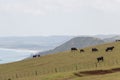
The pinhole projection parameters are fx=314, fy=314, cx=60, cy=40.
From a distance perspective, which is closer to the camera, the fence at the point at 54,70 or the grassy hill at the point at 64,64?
the fence at the point at 54,70

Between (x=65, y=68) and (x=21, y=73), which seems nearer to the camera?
(x=65, y=68)

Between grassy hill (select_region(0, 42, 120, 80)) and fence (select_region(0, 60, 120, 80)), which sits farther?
grassy hill (select_region(0, 42, 120, 80))

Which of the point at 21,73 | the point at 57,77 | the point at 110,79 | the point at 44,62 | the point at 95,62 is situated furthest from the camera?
the point at 44,62

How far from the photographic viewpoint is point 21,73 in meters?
91.3

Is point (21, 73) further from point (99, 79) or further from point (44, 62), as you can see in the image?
point (99, 79)

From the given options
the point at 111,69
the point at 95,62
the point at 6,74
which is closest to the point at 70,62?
the point at 95,62

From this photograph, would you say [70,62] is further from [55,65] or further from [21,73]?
[21,73]

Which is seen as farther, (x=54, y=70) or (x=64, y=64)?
(x=64, y=64)

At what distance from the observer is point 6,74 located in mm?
94688

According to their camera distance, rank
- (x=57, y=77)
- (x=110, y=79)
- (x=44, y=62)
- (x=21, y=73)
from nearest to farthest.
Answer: (x=110, y=79), (x=57, y=77), (x=21, y=73), (x=44, y=62)

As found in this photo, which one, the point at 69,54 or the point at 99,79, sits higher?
the point at 69,54

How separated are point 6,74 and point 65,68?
19.9 metres

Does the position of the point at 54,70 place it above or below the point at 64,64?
below

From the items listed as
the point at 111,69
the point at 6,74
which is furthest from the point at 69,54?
the point at 111,69
